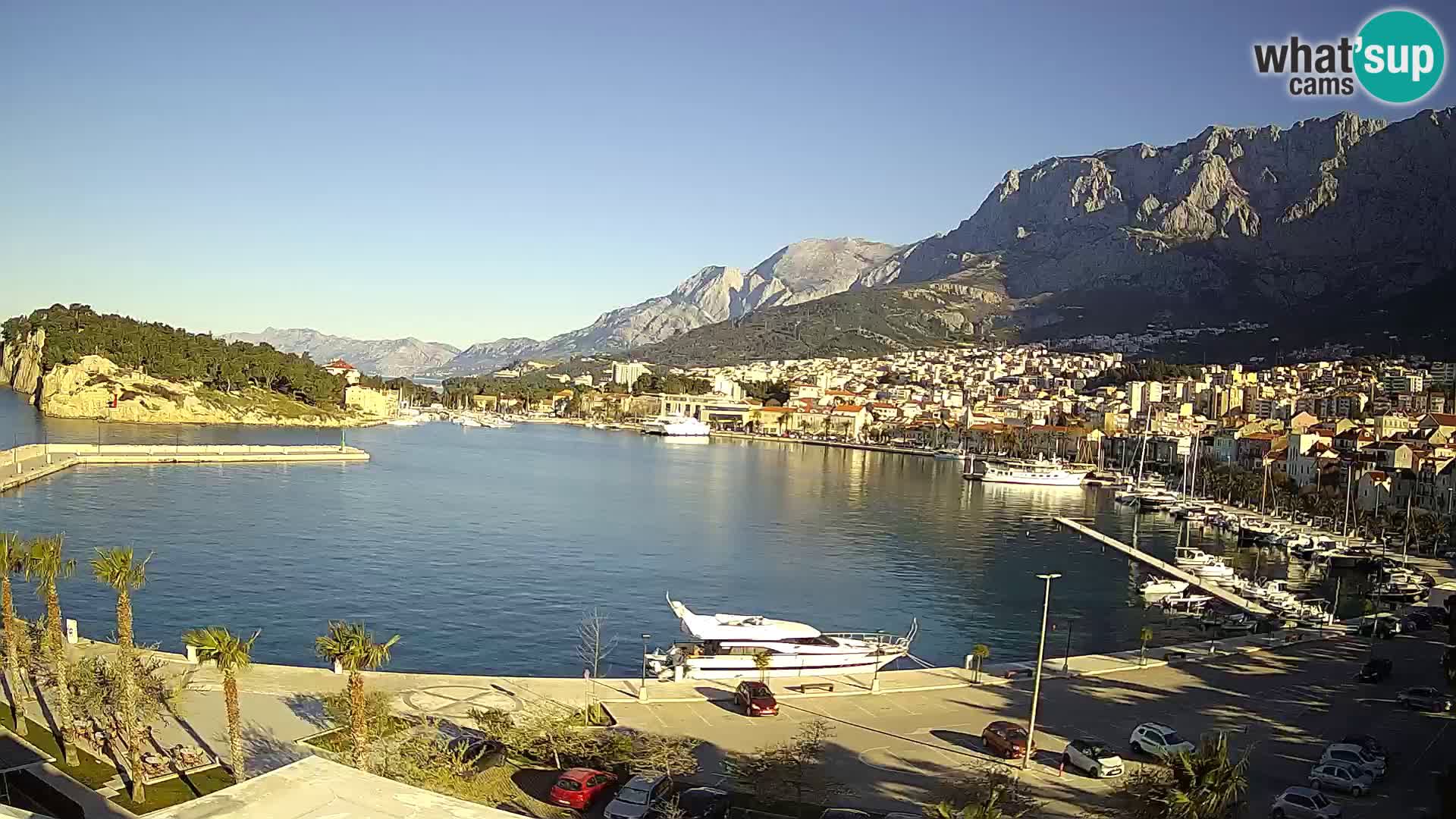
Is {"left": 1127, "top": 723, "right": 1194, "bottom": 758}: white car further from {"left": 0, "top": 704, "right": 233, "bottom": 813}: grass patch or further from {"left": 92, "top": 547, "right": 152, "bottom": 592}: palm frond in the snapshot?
{"left": 92, "top": 547, "right": 152, "bottom": 592}: palm frond

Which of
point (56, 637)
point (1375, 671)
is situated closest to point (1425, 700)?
point (1375, 671)

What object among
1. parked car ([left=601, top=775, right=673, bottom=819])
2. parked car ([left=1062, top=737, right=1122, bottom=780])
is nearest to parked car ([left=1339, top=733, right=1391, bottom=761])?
parked car ([left=1062, top=737, right=1122, bottom=780])

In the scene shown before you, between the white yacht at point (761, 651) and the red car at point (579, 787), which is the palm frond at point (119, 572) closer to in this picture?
the red car at point (579, 787)

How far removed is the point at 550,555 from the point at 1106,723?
24.9m

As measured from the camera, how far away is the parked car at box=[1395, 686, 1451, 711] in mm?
19812

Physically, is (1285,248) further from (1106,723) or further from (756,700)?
(756,700)

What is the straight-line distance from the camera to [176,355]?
323ft

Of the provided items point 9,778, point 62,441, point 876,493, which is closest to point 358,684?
point 9,778

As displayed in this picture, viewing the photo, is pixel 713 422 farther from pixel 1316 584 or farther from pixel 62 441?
pixel 1316 584

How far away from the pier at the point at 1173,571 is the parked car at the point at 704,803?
2520 cm

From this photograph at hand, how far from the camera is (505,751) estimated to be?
14.9 meters

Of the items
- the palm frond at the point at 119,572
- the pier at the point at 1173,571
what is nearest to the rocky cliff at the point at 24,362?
the pier at the point at 1173,571

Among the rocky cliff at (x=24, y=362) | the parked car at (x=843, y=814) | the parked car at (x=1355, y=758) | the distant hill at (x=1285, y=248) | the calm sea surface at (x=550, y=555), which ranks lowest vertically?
the calm sea surface at (x=550, y=555)

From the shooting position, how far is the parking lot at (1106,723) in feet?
48.8
